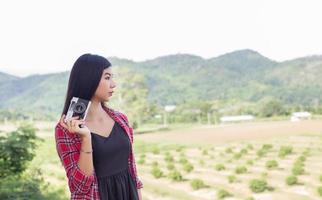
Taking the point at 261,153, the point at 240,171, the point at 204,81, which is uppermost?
the point at 204,81

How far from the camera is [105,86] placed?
0.97m

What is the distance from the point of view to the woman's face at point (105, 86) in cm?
97

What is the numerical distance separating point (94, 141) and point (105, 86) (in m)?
0.11

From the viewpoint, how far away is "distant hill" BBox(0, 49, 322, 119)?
38.5 ft

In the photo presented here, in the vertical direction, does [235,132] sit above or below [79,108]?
below

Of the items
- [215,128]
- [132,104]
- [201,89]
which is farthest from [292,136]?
[201,89]

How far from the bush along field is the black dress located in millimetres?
3464

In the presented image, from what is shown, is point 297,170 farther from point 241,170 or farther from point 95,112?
point 95,112

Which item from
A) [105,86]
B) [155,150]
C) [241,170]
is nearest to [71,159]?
[105,86]

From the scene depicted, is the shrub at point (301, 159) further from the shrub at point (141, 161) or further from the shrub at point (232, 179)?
the shrub at point (141, 161)

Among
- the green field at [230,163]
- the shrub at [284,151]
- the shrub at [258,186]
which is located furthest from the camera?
the shrub at [284,151]

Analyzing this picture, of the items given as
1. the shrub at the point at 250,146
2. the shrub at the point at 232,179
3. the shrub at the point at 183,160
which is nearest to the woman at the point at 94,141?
the shrub at the point at 232,179

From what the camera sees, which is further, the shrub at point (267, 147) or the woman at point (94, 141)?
the shrub at point (267, 147)

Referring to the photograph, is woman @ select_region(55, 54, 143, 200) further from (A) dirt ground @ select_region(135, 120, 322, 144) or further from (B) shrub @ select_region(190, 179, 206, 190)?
(A) dirt ground @ select_region(135, 120, 322, 144)
